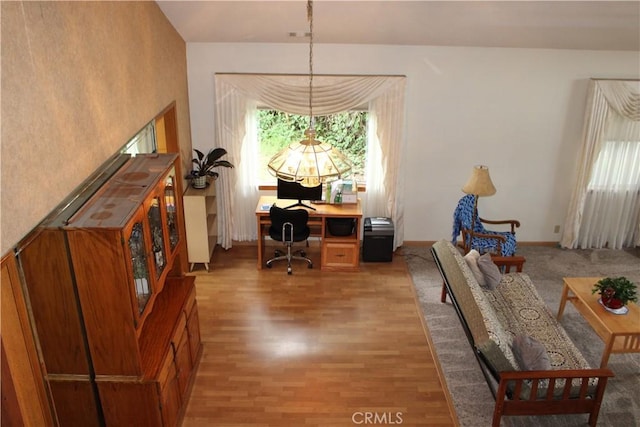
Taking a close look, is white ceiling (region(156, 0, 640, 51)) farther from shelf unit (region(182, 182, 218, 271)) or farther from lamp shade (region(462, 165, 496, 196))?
shelf unit (region(182, 182, 218, 271))

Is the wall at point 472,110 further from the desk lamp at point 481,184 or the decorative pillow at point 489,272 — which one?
the decorative pillow at point 489,272

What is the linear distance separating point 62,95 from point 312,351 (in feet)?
10.7

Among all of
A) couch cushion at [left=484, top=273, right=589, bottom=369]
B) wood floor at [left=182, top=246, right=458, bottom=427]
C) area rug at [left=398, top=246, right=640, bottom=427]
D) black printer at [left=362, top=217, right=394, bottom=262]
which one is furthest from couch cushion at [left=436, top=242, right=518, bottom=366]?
black printer at [left=362, top=217, right=394, bottom=262]

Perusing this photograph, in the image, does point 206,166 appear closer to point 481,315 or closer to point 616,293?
point 481,315

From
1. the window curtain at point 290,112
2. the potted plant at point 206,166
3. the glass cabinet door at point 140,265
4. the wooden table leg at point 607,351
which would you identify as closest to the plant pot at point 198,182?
the potted plant at point 206,166

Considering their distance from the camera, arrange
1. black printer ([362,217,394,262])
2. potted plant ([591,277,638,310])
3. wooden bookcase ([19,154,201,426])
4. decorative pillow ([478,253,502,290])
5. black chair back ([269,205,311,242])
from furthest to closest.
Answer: black printer ([362,217,394,262]), black chair back ([269,205,311,242]), decorative pillow ([478,253,502,290]), potted plant ([591,277,638,310]), wooden bookcase ([19,154,201,426])

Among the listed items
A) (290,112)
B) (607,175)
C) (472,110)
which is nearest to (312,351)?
(290,112)

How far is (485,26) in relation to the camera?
571 centimetres

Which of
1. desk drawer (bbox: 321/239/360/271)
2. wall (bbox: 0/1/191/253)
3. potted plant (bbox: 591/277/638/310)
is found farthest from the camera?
desk drawer (bbox: 321/239/360/271)

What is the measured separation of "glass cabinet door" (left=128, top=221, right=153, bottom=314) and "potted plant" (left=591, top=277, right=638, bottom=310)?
13.6 feet

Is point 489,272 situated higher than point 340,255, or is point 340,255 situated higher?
point 489,272

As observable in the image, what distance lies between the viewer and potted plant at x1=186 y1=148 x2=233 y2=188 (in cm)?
639

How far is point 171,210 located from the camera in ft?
14.3

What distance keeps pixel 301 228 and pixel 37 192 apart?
3.88 metres
